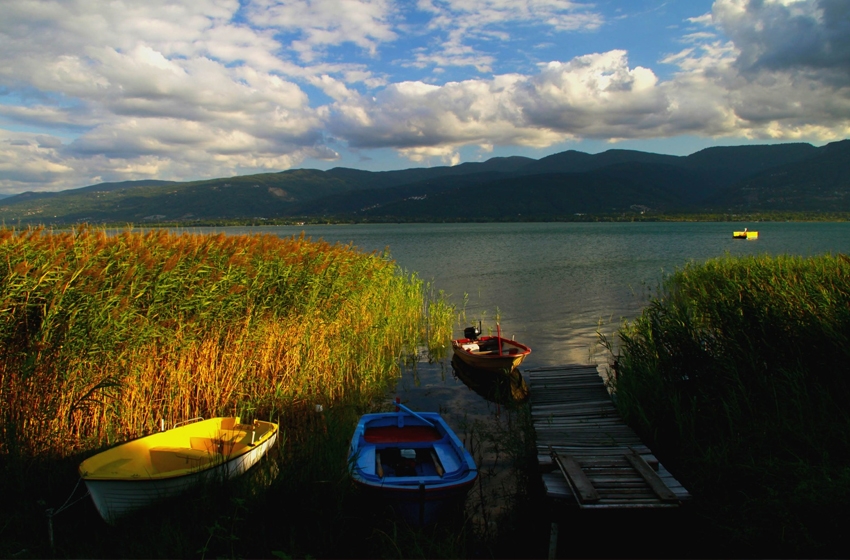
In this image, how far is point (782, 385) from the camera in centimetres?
734

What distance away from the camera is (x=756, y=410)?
7.25m

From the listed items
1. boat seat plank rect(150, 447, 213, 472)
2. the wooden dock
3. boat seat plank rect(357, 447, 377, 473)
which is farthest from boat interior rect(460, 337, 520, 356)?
boat seat plank rect(150, 447, 213, 472)

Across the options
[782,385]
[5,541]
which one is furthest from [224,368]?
[782,385]

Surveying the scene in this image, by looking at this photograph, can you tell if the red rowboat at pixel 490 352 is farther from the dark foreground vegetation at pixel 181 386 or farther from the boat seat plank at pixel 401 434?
the boat seat plank at pixel 401 434

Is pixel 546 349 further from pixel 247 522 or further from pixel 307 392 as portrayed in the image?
pixel 247 522

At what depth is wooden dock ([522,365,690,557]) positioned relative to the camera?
5.78 meters

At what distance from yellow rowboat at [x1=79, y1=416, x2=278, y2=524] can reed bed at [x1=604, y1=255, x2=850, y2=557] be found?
5689 mm

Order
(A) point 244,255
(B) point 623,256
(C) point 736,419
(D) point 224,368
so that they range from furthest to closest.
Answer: (B) point 623,256, (A) point 244,255, (D) point 224,368, (C) point 736,419

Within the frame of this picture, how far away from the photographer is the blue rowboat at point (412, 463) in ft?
21.3

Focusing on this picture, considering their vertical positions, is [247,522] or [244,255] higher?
[244,255]

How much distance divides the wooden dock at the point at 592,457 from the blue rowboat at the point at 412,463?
1.19 meters

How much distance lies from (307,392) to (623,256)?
45756mm

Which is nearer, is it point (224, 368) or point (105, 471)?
point (105, 471)

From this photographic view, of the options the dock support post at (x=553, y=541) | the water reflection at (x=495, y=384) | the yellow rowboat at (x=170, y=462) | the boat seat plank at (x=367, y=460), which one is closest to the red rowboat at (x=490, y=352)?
the water reflection at (x=495, y=384)
